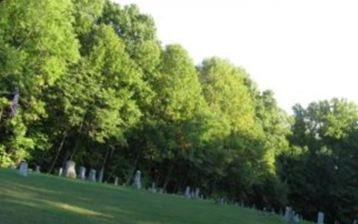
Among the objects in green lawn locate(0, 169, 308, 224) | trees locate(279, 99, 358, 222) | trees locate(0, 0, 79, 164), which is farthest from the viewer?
trees locate(279, 99, 358, 222)

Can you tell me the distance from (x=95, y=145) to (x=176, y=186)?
12285mm

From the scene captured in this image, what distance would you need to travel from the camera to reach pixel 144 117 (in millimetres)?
54906

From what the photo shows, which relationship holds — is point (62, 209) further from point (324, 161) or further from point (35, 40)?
point (324, 161)

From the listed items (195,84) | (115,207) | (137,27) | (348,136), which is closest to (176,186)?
(195,84)

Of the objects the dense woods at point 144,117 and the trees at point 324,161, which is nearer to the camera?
the dense woods at point 144,117

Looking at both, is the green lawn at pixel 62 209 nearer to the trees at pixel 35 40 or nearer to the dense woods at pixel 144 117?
the dense woods at pixel 144 117

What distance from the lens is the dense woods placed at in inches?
1559

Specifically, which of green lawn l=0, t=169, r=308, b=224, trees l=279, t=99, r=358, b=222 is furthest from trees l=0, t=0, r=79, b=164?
trees l=279, t=99, r=358, b=222

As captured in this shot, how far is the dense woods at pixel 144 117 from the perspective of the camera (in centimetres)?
3959

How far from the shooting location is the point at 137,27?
57.5 m

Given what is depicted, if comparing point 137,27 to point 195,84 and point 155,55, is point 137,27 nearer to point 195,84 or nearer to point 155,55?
point 155,55

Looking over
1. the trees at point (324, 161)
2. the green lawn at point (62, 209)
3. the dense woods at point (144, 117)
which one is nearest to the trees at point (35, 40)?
the dense woods at point (144, 117)

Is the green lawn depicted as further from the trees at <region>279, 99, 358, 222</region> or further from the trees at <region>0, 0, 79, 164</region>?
the trees at <region>279, 99, 358, 222</region>

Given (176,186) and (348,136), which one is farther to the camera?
(348,136)
